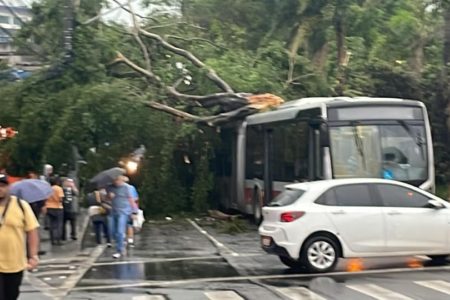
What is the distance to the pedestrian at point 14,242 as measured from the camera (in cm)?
860

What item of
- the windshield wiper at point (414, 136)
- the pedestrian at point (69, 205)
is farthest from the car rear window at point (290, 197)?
the pedestrian at point (69, 205)

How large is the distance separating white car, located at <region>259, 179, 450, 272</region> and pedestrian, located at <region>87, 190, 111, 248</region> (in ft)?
18.4

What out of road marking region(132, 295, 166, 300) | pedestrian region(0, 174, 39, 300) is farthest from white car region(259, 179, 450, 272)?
pedestrian region(0, 174, 39, 300)

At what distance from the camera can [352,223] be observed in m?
15.0

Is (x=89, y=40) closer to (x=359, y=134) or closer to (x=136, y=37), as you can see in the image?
(x=136, y=37)

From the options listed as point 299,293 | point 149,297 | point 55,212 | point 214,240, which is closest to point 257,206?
point 214,240

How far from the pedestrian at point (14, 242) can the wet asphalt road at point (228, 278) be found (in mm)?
3998

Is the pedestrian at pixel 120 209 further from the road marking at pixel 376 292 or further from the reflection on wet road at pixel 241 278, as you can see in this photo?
the road marking at pixel 376 292

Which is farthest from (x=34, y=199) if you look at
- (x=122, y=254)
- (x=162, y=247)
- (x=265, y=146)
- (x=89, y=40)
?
(x=89, y=40)

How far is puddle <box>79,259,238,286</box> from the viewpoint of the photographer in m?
15.0

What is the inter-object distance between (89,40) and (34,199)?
488 inches

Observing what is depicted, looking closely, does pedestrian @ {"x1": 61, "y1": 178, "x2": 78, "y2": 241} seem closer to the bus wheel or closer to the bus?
the bus

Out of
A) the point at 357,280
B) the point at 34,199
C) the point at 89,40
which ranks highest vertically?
the point at 89,40

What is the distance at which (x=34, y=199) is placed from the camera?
617 inches
